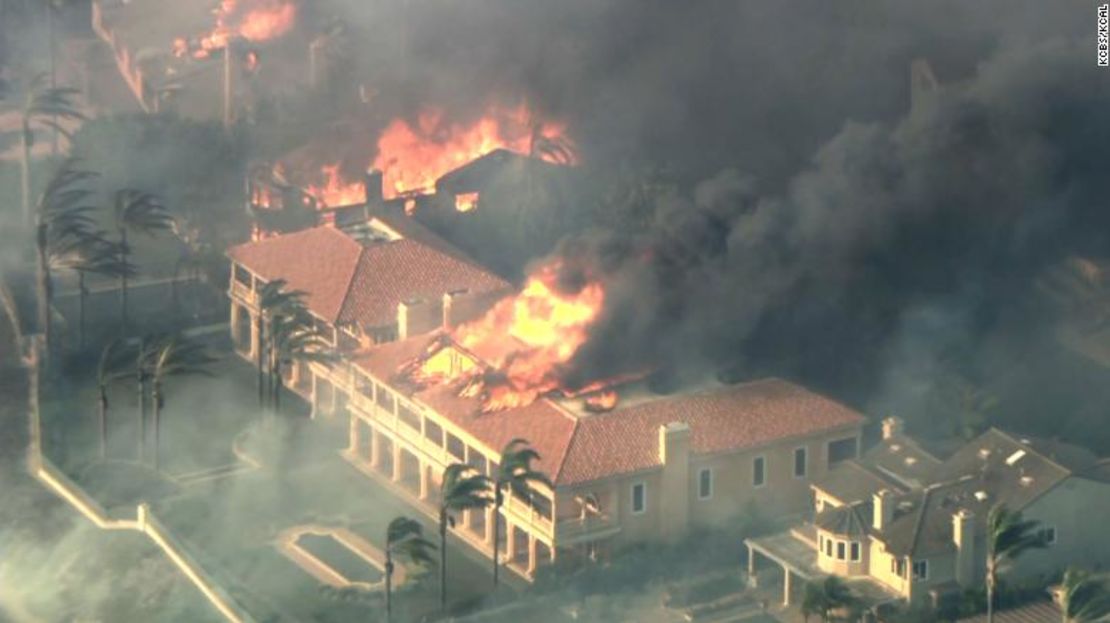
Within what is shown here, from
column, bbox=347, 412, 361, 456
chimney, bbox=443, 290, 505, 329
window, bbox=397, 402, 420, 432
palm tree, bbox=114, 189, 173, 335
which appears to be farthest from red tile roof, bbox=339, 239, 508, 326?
palm tree, bbox=114, 189, 173, 335

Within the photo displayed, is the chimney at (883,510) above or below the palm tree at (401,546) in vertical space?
above

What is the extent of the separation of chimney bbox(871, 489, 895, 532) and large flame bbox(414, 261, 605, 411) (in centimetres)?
1442

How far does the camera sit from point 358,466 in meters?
139

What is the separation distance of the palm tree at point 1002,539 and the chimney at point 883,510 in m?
4.17

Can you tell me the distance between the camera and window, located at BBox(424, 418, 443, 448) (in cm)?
13412

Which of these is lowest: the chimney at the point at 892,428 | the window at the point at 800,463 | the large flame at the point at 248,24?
the window at the point at 800,463

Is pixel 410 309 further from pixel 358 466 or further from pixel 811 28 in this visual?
pixel 811 28

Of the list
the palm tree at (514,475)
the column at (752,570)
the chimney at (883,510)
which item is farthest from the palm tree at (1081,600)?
the palm tree at (514,475)

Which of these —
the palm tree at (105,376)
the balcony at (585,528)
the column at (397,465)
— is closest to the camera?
the balcony at (585,528)

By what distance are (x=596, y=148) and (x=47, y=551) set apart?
140 feet

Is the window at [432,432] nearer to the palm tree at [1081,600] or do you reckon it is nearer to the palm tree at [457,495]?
the palm tree at [457,495]

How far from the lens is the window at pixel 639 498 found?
421 ft

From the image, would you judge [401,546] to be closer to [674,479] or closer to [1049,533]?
[674,479]

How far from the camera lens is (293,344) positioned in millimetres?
138625
